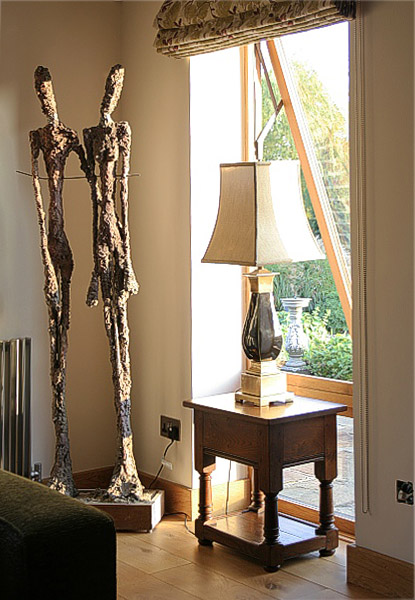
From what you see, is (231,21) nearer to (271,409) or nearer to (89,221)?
(89,221)

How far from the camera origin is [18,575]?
1.88m

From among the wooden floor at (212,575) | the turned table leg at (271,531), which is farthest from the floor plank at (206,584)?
the turned table leg at (271,531)

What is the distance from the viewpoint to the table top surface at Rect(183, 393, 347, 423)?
3203 mm

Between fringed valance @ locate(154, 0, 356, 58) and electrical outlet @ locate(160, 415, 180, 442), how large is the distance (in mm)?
1610

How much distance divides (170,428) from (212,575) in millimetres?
895

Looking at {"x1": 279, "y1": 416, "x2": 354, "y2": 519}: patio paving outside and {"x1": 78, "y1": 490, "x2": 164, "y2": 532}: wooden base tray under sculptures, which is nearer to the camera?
{"x1": 279, "y1": 416, "x2": 354, "y2": 519}: patio paving outside

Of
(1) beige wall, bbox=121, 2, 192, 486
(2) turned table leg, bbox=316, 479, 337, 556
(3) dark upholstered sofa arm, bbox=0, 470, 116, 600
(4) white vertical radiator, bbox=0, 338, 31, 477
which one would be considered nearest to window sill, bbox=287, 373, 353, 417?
(2) turned table leg, bbox=316, 479, 337, 556

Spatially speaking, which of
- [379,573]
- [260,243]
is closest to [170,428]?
[260,243]

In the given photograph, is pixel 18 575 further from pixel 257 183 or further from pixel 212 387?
pixel 212 387

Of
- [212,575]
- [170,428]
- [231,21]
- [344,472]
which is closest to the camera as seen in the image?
[212,575]

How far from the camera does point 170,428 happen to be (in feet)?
13.0

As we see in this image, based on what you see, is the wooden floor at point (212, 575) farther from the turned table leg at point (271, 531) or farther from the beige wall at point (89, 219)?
the beige wall at point (89, 219)

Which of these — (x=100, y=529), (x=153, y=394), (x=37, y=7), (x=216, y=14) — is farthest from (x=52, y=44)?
(x=100, y=529)

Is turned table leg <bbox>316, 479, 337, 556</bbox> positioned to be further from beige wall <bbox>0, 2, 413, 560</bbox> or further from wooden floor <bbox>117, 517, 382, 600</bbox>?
beige wall <bbox>0, 2, 413, 560</bbox>
